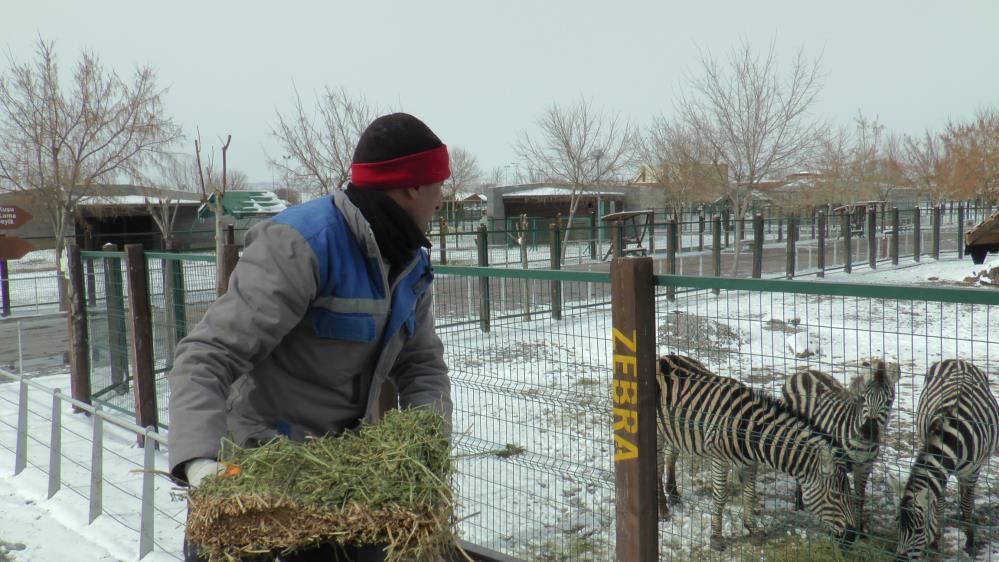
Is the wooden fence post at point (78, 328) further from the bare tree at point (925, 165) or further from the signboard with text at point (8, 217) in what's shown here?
the bare tree at point (925, 165)

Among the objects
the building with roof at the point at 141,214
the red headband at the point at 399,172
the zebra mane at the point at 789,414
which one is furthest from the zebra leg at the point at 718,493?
the building with roof at the point at 141,214

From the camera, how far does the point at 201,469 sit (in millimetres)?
1721

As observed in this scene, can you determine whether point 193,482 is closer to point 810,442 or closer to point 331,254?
point 331,254

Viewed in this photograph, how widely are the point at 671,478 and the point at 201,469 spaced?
4928 millimetres

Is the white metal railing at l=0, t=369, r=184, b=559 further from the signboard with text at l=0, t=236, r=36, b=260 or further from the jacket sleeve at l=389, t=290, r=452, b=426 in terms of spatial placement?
the signboard with text at l=0, t=236, r=36, b=260

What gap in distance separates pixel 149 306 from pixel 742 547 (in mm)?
5827

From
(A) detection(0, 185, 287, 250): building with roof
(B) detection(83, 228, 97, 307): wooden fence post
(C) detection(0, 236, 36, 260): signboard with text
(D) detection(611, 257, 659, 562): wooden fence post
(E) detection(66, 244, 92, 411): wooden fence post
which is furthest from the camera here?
(A) detection(0, 185, 287, 250): building with roof

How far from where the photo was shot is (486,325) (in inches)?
209

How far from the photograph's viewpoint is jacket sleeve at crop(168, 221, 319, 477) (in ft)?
5.77

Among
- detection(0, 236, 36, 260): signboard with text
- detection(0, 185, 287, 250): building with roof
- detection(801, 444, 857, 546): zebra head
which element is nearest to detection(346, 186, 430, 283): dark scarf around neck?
detection(801, 444, 857, 546): zebra head

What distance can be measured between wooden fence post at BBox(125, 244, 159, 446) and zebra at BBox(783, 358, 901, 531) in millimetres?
5836

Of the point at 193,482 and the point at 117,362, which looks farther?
the point at 117,362

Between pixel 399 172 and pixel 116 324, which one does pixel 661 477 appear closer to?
pixel 399 172

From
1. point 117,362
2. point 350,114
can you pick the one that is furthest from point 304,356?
point 350,114
